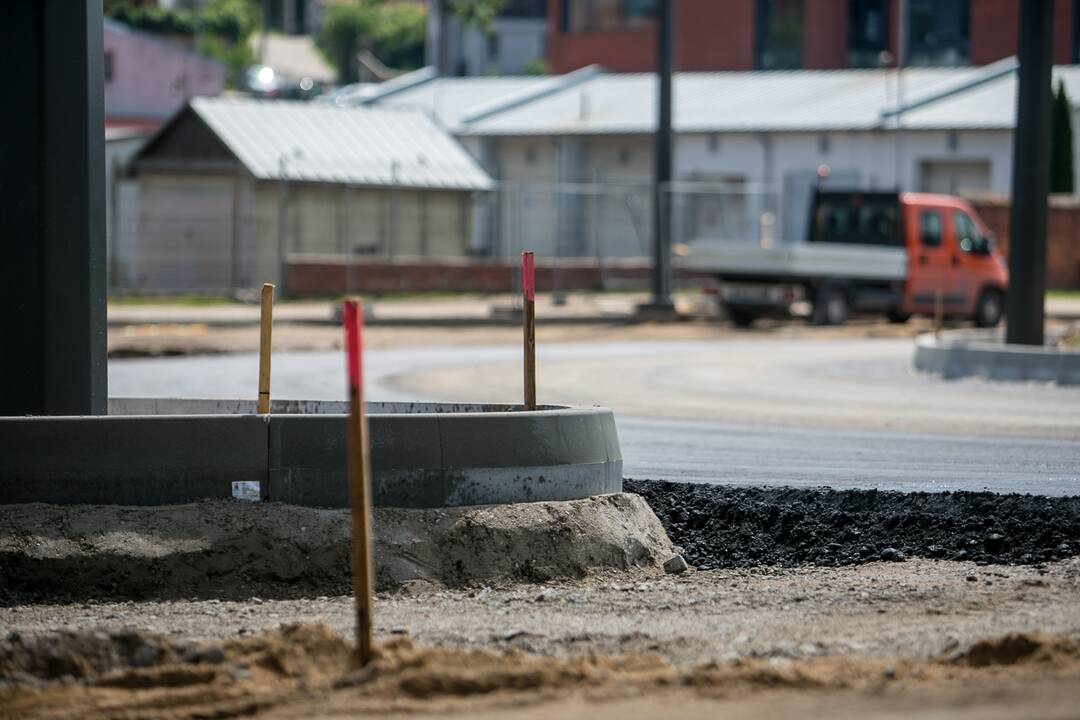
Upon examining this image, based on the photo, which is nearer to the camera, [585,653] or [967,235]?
[585,653]

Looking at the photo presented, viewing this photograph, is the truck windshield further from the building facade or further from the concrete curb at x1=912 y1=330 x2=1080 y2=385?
the building facade

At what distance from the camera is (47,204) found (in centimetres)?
960

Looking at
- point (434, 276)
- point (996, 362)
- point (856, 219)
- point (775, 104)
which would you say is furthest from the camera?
point (775, 104)

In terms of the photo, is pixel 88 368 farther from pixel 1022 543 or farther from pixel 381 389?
pixel 381 389

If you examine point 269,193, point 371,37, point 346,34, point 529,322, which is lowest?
point 529,322

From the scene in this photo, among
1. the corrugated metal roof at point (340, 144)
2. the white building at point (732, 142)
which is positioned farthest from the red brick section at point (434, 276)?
the white building at point (732, 142)

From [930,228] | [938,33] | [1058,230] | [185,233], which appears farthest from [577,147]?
[930,228]

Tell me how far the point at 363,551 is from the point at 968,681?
6.65 ft

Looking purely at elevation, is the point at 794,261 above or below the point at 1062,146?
below

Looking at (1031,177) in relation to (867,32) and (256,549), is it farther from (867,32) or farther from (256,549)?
(867,32)

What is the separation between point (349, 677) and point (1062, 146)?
1742 inches

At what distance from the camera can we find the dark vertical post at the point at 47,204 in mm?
9602

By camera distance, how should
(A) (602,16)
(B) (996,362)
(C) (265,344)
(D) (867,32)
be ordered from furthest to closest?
1. (A) (602,16)
2. (D) (867,32)
3. (B) (996,362)
4. (C) (265,344)

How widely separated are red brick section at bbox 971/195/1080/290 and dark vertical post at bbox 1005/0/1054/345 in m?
23.4
